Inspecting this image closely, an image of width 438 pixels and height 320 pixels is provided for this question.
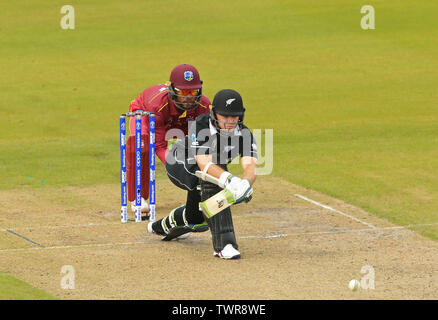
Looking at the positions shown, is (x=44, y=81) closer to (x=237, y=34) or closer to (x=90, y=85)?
(x=90, y=85)

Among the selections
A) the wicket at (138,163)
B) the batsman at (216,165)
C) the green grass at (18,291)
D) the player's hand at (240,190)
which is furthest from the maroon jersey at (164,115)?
the green grass at (18,291)

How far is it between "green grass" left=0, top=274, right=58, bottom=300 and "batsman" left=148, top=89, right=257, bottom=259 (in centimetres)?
204

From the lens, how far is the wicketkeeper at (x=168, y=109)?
470 inches

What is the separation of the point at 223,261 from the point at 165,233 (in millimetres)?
1243

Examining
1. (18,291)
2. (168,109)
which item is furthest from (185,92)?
(18,291)

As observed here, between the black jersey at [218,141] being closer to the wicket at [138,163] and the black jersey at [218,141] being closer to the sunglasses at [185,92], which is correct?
the wicket at [138,163]

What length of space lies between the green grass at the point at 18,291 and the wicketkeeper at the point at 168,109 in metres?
Answer: 3.09

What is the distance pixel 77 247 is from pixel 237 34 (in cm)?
1608

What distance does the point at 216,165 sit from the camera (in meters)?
10.1

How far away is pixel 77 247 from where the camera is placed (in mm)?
10805

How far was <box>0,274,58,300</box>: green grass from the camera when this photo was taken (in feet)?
28.6

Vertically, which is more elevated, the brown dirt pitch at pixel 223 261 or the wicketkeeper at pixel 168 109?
the wicketkeeper at pixel 168 109

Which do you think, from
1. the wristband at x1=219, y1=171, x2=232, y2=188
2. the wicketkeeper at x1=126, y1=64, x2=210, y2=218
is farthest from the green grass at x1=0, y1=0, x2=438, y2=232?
the wristband at x1=219, y1=171, x2=232, y2=188

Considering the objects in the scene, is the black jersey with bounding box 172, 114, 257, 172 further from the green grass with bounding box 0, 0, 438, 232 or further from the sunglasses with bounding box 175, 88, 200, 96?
the green grass with bounding box 0, 0, 438, 232
